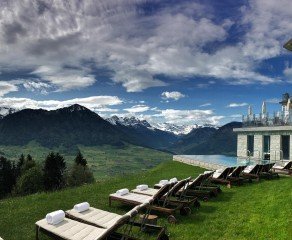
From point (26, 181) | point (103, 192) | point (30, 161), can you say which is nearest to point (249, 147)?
point (103, 192)

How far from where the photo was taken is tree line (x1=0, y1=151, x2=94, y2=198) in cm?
6749

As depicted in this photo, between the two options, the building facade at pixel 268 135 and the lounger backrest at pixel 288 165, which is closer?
the lounger backrest at pixel 288 165

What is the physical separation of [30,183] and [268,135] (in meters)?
47.4

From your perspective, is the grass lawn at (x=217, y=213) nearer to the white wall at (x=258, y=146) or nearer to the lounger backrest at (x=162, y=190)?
the lounger backrest at (x=162, y=190)

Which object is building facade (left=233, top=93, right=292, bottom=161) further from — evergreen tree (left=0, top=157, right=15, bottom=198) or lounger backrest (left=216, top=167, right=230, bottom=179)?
evergreen tree (left=0, top=157, right=15, bottom=198)

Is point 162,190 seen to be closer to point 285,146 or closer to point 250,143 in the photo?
point 285,146

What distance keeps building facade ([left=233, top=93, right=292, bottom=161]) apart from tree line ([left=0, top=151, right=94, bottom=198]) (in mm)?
40657

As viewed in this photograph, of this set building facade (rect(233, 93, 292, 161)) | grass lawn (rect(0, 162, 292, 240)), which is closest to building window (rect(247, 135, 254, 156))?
building facade (rect(233, 93, 292, 161))

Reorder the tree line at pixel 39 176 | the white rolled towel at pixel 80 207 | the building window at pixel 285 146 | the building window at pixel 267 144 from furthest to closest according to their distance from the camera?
1. the tree line at pixel 39 176
2. the building window at pixel 267 144
3. the building window at pixel 285 146
4. the white rolled towel at pixel 80 207

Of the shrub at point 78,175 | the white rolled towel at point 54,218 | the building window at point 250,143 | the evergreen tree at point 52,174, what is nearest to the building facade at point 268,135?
the building window at point 250,143

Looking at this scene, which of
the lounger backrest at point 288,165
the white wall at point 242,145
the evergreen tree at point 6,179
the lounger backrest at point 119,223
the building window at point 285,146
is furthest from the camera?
the evergreen tree at point 6,179

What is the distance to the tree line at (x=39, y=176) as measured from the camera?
67.5m

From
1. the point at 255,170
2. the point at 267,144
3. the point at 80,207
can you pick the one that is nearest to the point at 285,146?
the point at 267,144

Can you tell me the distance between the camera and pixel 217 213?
12953 millimetres
